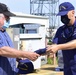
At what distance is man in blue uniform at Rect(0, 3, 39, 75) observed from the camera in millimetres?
4086

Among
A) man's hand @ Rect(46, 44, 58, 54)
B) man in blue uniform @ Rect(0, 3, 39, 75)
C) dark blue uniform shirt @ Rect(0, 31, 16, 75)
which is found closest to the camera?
man in blue uniform @ Rect(0, 3, 39, 75)

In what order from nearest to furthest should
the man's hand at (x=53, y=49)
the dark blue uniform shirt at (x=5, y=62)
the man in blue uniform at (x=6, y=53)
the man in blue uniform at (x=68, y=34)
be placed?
the man in blue uniform at (x=6, y=53) < the dark blue uniform shirt at (x=5, y=62) < the man's hand at (x=53, y=49) < the man in blue uniform at (x=68, y=34)

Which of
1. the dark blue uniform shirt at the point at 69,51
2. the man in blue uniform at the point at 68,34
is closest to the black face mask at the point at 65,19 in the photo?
the man in blue uniform at the point at 68,34

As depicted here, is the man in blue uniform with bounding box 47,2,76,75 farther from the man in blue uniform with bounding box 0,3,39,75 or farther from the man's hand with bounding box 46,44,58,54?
the man in blue uniform with bounding box 0,3,39,75

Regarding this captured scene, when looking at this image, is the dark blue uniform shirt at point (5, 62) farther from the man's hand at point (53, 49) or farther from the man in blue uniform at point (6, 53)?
the man's hand at point (53, 49)

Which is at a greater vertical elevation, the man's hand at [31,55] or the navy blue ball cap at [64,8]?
the navy blue ball cap at [64,8]

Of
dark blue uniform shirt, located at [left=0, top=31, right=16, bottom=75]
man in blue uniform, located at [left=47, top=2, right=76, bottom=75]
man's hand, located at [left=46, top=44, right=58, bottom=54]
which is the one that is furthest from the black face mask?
dark blue uniform shirt, located at [left=0, top=31, right=16, bottom=75]

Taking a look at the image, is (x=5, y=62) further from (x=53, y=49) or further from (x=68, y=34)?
(x=68, y=34)

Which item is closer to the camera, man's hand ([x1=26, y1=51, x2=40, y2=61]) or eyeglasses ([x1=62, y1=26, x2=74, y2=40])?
man's hand ([x1=26, y1=51, x2=40, y2=61])

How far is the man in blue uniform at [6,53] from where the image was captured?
4086 mm

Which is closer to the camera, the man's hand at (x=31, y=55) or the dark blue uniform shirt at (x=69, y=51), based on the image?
the man's hand at (x=31, y=55)

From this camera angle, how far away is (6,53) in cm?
407

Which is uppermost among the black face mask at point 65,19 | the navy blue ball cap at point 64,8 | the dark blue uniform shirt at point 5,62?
the navy blue ball cap at point 64,8

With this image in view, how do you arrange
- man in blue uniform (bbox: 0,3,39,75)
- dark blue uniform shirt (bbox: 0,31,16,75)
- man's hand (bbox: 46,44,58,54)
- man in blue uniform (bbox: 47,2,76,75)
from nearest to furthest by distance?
man in blue uniform (bbox: 0,3,39,75) < dark blue uniform shirt (bbox: 0,31,16,75) < man's hand (bbox: 46,44,58,54) < man in blue uniform (bbox: 47,2,76,75)
